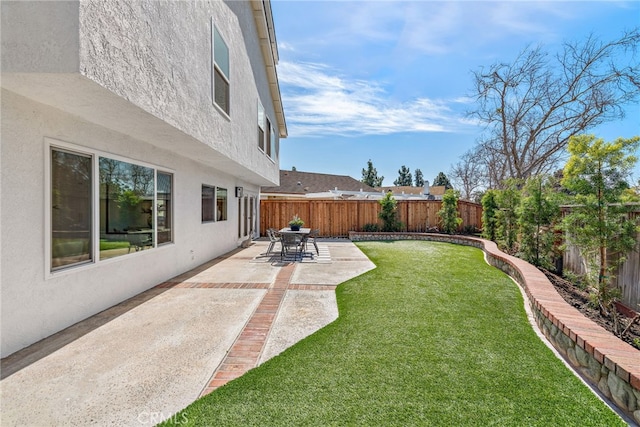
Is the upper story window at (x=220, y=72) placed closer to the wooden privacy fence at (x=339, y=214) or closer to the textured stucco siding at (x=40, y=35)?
the textured stucco siding at (x=40, y=35)

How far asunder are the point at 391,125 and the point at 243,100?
20045mm

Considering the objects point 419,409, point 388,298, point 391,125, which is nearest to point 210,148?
point 388,298

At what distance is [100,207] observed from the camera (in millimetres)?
4582

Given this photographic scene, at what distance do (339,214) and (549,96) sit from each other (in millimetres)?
15117

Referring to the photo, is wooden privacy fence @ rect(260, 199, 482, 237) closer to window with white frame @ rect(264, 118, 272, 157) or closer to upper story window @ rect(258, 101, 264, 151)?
window with white frame @ rect(264, 118, 272, 157)

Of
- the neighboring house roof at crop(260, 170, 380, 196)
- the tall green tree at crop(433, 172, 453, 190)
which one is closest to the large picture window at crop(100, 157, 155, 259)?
the neighboring house roof at crop(260, 170, 380, 196)

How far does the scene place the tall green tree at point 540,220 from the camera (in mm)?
7156

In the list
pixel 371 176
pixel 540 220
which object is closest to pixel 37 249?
pixel 540 220

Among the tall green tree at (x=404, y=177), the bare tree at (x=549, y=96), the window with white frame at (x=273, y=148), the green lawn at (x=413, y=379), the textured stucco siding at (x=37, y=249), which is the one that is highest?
the tall green tree at (x=404, y=177)

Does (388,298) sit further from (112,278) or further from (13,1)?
(13,1)

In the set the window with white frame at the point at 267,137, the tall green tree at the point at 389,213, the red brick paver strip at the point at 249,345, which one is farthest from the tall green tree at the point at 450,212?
the red brick paver strip at the point at 249,345

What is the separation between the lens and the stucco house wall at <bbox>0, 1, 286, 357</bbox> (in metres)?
2.61

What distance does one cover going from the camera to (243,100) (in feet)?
27.3

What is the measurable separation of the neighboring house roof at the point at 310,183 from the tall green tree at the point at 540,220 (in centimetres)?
2091
